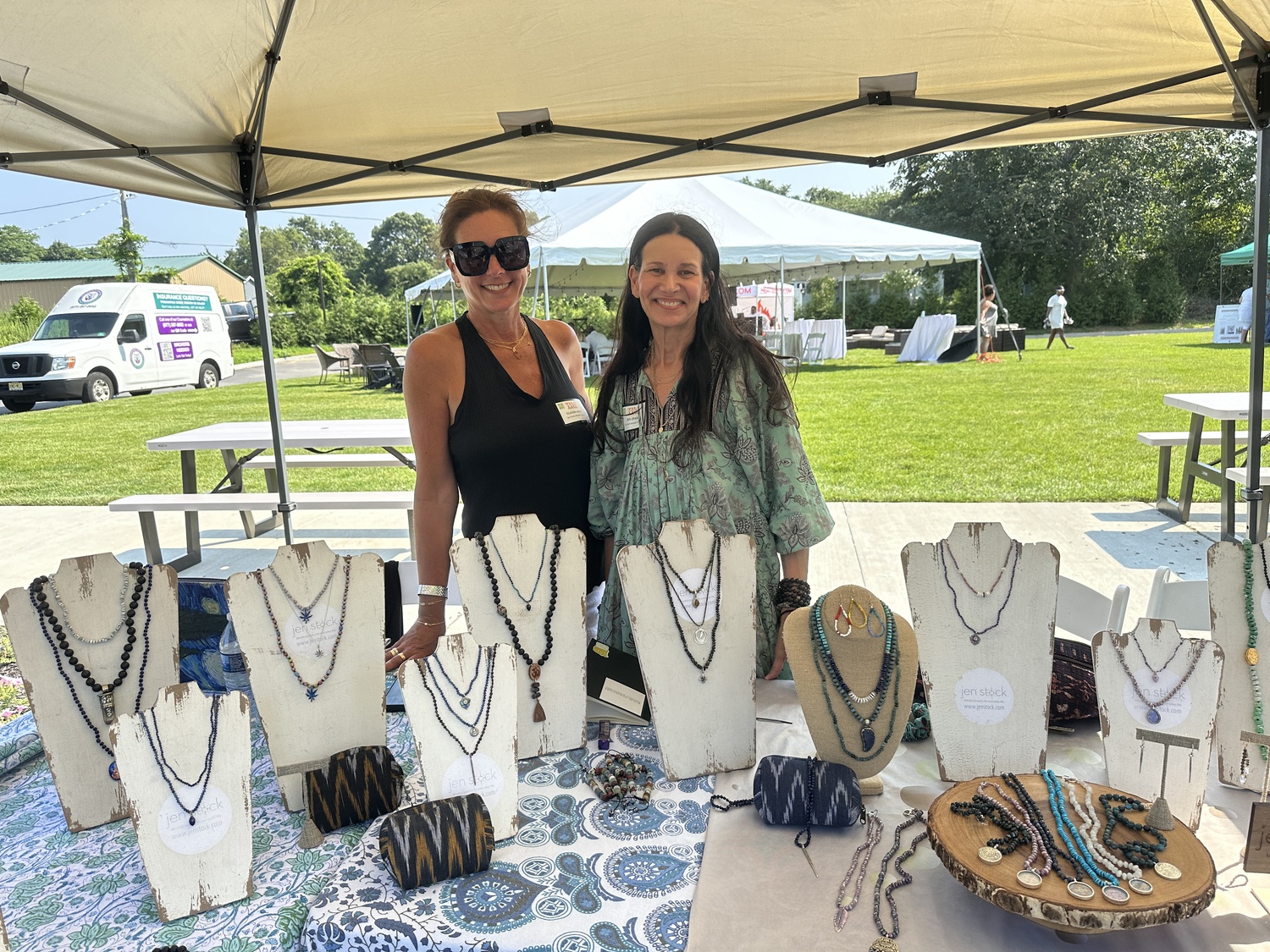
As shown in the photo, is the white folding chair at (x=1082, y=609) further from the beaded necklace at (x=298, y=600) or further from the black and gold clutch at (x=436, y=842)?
the beaded necklace at (x=298, y=600)

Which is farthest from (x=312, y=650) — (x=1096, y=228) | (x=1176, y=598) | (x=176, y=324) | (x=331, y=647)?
(x=1096, y=228)

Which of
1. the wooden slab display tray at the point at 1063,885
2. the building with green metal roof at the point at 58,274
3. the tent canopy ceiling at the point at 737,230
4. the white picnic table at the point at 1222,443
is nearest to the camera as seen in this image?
the wooden slab display tray at the point at 1063,885

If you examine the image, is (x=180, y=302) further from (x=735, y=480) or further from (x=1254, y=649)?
(x=1254, y=649)

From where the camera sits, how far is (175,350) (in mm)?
16281

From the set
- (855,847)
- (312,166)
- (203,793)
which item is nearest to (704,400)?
(855,847)

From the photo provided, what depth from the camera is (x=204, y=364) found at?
1716cm

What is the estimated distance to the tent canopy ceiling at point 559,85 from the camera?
1810mm

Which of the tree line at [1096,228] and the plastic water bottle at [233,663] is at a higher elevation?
the tree line at [1096,228]

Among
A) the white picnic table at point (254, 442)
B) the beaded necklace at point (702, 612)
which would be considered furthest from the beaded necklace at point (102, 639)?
the white picnic table at point (254, 442)

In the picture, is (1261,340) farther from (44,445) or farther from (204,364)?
(204,364)

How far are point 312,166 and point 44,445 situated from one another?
9.60 meters

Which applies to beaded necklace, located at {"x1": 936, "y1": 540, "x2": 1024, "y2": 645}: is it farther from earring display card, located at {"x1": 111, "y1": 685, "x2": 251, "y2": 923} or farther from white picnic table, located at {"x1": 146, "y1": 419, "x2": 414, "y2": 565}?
white picnic table, located at {"x1": 146, "y1": 419, "x2": 414, "y2": 565}

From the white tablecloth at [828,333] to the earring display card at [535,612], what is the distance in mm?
15245

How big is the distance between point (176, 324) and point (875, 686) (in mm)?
17907
